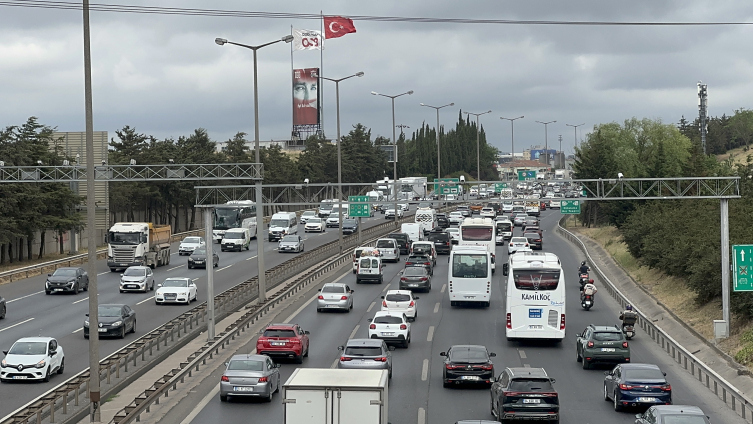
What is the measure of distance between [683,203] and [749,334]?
33353 millimetres

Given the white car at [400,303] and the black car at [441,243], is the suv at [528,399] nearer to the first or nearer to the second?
the white car at [400,303]

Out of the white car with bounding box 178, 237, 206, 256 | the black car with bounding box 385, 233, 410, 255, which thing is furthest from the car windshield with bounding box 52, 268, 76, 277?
the black car with bounding box 385, 233, 410, 255

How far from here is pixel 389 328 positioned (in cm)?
3434

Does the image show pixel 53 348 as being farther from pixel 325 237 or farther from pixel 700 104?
pixel 700 104

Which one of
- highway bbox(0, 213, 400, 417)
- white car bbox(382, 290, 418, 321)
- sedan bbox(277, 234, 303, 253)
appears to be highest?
sedan bbox(277, 234, 303, 253)

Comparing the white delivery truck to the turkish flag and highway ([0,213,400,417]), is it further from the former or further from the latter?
the turkish flag

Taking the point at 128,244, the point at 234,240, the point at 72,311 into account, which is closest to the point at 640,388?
the point at 72,311

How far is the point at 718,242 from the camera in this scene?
43.4 meters

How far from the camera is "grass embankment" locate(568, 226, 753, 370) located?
32875 millimetres

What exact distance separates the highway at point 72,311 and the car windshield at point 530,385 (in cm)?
1276

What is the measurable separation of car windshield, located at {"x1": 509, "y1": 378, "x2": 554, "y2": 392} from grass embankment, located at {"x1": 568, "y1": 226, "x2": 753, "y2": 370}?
1067 centimetres

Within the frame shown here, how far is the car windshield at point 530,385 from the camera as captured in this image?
21703 millimetres

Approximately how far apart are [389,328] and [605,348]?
318 inches

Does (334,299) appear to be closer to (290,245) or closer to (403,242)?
(403,242)
